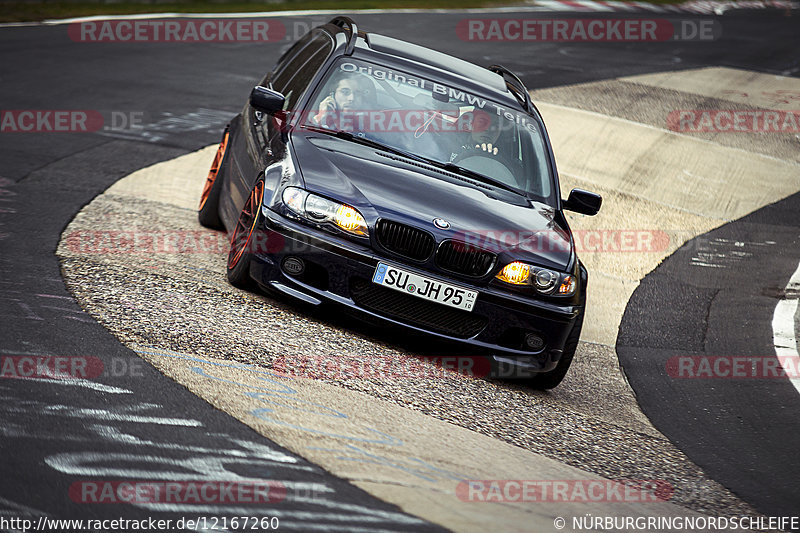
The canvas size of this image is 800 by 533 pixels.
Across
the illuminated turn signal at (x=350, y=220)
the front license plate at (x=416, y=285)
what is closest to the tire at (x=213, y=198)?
the illuminated turn signal at (x=350, y=220)

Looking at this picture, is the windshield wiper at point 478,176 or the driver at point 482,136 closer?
the windshield wiper at point 478,176

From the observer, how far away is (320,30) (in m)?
7.92

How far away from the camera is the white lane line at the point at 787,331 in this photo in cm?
733

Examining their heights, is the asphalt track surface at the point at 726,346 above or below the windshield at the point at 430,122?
below

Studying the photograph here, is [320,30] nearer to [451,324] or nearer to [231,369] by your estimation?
[451,324]

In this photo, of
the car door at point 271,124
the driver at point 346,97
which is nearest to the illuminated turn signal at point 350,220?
the car door at point 271,124

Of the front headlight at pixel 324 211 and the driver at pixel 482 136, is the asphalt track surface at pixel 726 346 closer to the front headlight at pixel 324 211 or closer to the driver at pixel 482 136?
the driver at pixel 482 136

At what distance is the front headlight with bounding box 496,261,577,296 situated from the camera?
5.52 meters

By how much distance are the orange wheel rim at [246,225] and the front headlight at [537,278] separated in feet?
4.99

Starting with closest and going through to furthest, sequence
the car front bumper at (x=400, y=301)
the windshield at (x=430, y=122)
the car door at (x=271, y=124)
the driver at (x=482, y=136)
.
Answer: the car front bumper at (x=400, y=301) < the car door at (x=271, y=124) < the windshield at (x=430, y=122) < the driver at (x=482, y=136)

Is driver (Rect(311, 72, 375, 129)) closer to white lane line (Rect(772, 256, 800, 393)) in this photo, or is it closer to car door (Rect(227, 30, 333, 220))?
car door (Rect(227, 30, 333, 220))

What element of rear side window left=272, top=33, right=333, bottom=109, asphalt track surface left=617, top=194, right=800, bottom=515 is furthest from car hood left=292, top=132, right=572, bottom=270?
asphalt track surface left=617, top=194, right=800, bottom=515

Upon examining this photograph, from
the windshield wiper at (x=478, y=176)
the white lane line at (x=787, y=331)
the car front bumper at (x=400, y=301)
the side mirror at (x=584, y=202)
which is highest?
the windshield wiper at (x=478, y=176)

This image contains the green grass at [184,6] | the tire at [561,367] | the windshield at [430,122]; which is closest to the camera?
the tire at [561,367]
